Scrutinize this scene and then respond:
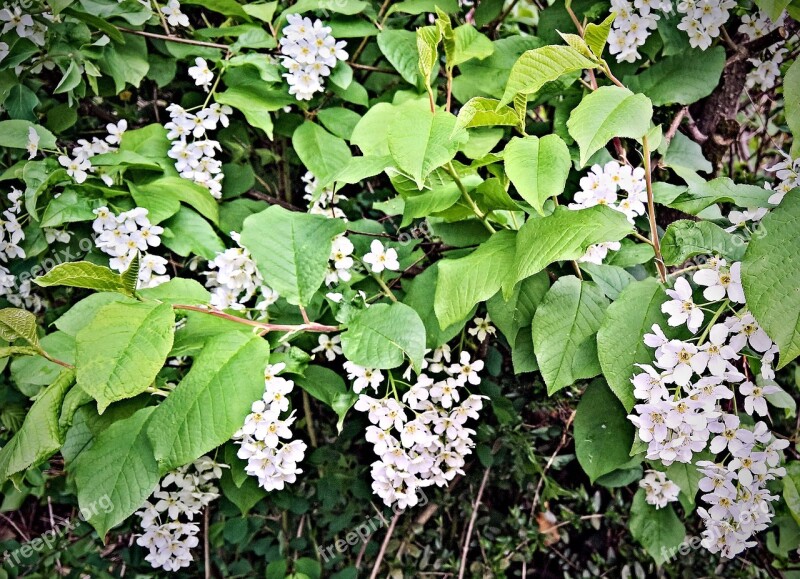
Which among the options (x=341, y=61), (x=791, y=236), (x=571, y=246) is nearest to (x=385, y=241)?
(x=341, y=61)

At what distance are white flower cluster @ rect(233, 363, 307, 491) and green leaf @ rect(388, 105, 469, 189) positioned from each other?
428mm

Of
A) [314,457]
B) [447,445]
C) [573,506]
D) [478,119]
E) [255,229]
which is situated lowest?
[573,506]

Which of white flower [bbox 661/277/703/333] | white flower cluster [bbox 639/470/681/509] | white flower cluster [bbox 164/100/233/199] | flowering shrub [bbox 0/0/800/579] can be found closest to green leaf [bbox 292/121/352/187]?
flowering shrub [bbox 0/0/800/579]

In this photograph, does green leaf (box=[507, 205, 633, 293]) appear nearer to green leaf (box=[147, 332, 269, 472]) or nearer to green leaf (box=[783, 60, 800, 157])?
green leaf (box=[783, 60, 800, 157])

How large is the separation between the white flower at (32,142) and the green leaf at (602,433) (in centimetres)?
120

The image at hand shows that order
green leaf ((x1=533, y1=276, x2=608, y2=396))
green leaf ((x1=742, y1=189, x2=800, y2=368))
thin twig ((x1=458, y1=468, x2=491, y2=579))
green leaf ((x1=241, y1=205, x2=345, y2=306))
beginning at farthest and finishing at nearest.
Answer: thin twig ((x1=458, y1=468, x2=491, y2=579)) < green leaf ((x1=241, y1=205, x2=345, y2=306)) < green leaf ((x1=533, y1=276, x2=608, y2=396)) < green leaf ((x1=742, y1=189, x2=800, y2=368))

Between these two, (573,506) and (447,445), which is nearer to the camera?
(447,445)

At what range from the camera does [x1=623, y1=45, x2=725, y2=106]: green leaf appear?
1.37 metres

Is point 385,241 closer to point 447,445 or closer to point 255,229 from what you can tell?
point 255,229

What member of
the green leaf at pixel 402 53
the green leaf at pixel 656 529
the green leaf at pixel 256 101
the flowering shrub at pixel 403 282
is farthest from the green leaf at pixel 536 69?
the green leaf at pixel 656 529

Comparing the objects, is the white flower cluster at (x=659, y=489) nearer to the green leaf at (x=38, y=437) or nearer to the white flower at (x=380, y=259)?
the white flower at (x=380, y=259)

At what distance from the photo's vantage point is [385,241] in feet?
4.59

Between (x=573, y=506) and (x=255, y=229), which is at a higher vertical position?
(x=255, y=229)

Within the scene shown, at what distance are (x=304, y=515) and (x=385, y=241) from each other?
749 mm
